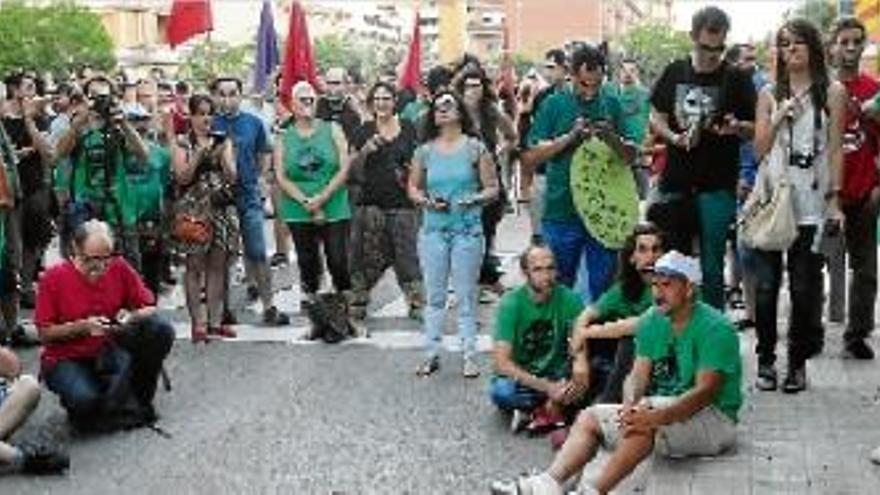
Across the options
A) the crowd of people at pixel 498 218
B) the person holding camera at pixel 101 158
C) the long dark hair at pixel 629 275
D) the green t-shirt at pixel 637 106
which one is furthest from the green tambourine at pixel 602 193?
the person holding camera at pixel 101 158

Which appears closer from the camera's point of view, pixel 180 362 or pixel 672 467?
pixel 672 467

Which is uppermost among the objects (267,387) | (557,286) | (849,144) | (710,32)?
(710,32)

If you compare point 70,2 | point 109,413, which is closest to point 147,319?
point 109,413

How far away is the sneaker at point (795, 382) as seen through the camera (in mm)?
8875

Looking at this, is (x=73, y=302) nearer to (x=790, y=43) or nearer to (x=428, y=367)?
(x=428, y=367)

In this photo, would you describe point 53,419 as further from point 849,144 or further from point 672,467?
point 849,144

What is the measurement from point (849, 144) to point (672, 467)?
3448 millimetres

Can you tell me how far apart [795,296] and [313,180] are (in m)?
4.11

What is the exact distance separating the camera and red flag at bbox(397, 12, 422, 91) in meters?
9.02

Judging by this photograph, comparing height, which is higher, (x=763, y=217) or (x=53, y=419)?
(x=763, y=217)

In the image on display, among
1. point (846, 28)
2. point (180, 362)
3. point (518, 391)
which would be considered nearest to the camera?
point (518, 391)

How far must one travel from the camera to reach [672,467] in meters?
7.26

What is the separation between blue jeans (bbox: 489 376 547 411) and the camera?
337 inches

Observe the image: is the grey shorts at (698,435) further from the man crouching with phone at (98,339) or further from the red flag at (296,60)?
the red flag at (296,60)
